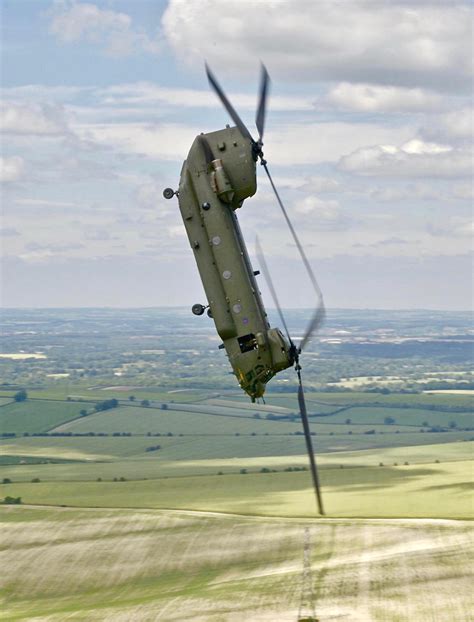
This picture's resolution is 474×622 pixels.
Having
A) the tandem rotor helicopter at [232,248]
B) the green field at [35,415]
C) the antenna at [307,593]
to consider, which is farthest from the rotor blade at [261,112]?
the green field at [35,415]

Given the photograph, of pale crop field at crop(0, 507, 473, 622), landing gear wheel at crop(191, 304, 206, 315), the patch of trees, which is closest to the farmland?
pale crop field at crop(0, 507, 473, 622)

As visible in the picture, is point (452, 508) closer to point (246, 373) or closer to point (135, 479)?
point (135, 479)

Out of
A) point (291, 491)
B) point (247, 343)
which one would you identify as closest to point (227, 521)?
point (291, 491)

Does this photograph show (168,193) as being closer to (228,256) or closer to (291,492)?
(228,256)

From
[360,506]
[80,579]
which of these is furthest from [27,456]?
[80,579]

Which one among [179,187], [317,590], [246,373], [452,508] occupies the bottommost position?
[452,508]

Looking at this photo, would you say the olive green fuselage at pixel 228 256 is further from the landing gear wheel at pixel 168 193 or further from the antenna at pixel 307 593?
the antenna at pixel 307 593

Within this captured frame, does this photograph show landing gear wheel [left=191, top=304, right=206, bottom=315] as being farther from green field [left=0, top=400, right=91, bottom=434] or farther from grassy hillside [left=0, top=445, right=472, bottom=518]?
green field [left=0, top=400, right=91, bottom=434]
